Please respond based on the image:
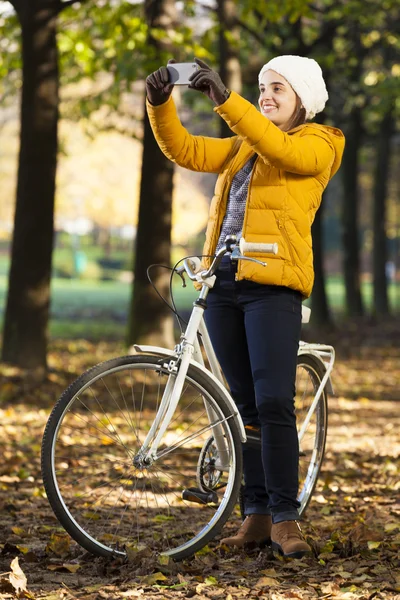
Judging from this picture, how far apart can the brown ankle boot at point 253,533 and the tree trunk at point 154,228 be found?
8.50m

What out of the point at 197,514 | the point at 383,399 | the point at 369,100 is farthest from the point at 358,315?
the point at 197,514

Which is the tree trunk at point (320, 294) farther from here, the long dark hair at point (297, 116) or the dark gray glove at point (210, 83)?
the dark gray glove at point (210, 83)

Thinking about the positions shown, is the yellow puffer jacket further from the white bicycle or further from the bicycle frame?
the bicycle frame

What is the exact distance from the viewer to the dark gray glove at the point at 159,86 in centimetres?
463

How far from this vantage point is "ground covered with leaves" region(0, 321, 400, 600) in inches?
169

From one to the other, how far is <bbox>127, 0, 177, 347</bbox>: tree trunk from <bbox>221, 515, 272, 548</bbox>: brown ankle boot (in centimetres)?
850

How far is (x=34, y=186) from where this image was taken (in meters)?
11.7

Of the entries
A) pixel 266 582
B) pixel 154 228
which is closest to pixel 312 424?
pixel 266 582

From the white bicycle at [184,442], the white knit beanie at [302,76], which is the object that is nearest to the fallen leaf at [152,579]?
the white bicycle at [184,442]

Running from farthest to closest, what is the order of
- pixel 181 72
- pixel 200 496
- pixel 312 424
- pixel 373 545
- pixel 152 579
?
pixel 312 424 → pixel 373 545 → pixel 200 496 → pixel 181 72 → pixel 152 579

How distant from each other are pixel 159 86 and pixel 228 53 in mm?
12285

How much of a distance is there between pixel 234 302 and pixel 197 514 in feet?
5.26

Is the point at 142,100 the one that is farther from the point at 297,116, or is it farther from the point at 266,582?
the point at 266,582

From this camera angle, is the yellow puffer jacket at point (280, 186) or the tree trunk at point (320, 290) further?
the tree trunk at point (320, 290)
